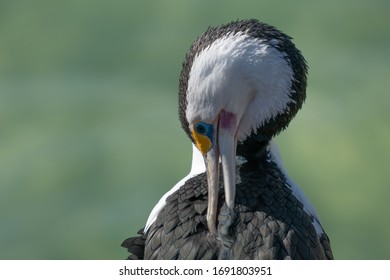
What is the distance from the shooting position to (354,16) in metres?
4.99

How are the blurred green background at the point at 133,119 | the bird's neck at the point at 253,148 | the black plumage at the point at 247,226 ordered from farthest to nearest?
the blurred green background at the point at 133,119 → the bird's neck at the point at 253,148 → the black plumage at the point at 247,226

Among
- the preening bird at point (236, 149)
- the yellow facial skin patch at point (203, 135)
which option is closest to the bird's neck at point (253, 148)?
the preening bird at point (236, 149)

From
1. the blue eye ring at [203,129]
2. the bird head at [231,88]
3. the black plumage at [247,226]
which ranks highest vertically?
the bird head at [231,88]

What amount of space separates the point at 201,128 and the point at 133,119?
173cm

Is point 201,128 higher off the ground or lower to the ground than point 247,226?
higher

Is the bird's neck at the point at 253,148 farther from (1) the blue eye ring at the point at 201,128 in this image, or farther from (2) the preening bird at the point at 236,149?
(1) the blue eye ring at the point at 201,128

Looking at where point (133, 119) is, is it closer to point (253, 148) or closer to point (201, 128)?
point (253, 148)

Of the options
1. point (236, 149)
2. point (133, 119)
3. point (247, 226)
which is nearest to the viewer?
point (247, 226)

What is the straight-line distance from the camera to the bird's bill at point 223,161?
2.95 metres

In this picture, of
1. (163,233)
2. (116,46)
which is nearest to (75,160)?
(116,46)

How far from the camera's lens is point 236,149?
3141 mm

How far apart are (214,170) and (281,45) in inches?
16.8

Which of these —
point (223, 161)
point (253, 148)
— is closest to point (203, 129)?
point (223, 161)

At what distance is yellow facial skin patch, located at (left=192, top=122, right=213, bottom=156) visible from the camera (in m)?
2.98
